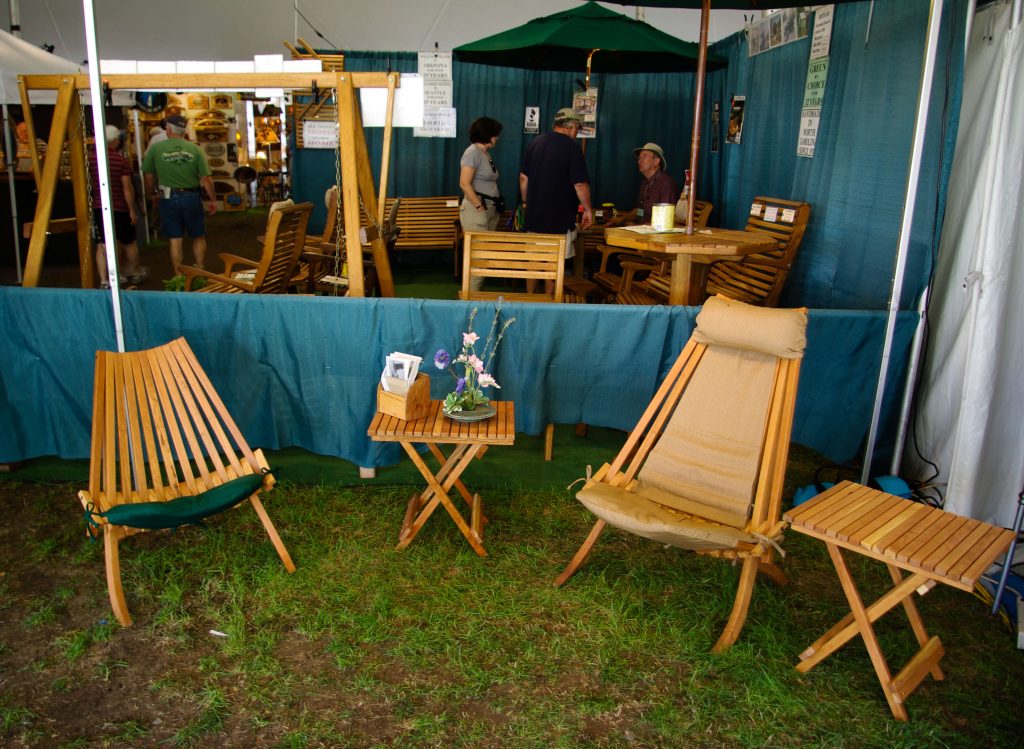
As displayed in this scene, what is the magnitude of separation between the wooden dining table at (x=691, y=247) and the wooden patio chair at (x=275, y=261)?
6.60ft

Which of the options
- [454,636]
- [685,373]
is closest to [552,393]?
[685,373]

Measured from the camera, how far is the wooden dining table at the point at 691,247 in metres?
3.86

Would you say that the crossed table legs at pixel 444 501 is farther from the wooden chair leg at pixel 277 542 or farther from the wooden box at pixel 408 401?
the wooden chair leg at pixel 277 542

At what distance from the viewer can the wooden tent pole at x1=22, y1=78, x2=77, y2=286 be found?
396 cm

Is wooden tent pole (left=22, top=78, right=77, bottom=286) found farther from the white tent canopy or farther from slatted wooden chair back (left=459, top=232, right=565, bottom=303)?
the white tent canopy

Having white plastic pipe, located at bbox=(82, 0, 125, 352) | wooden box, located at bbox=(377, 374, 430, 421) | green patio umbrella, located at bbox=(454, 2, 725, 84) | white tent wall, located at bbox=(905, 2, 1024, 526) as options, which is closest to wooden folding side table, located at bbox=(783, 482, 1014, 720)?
white tent wall, located at bbox=(905, 2, 1024, 526)

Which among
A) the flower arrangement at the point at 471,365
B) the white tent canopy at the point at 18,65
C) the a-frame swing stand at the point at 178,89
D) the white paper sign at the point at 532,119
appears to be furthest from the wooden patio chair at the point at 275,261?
the white paper sign at the point at 532,119

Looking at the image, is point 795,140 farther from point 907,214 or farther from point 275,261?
point 275,261

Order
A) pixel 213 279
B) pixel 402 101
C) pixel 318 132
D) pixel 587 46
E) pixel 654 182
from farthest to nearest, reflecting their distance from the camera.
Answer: pixel 318 132
pixel 654 182
pixel 587 46
pixel 213 279
pixel 402 101

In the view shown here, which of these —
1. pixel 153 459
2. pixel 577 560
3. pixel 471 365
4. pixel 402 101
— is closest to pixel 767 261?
pixel 402 101

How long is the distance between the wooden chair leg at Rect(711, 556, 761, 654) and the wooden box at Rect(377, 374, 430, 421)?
1.40 meters

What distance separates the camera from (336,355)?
3.59 m

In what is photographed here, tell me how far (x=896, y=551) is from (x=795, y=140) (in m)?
4.12

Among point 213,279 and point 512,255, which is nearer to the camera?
point 512,255
